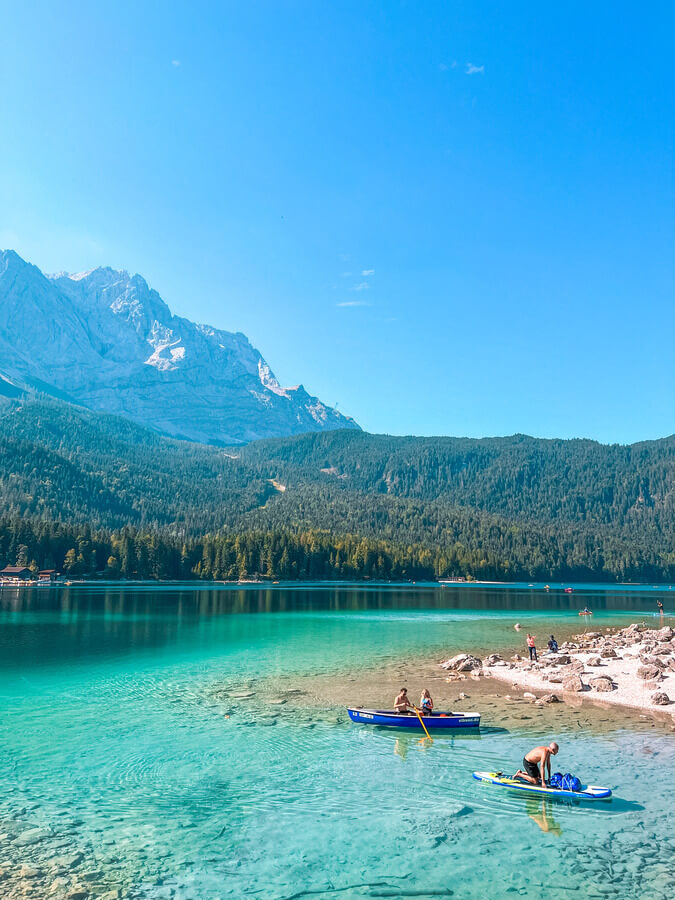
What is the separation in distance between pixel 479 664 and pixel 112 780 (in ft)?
128

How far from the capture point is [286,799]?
983 inches

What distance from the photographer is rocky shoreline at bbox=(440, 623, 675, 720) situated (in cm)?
4428

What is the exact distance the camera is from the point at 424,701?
121ft

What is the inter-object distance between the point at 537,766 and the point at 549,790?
117cm

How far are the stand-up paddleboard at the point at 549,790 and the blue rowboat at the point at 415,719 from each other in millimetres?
8562

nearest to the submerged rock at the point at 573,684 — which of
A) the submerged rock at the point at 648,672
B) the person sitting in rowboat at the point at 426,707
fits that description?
the submerged rock at the point at 648,672

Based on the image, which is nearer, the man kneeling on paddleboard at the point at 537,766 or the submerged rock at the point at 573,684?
the man kneeling on paddleboard at the point at 537,766

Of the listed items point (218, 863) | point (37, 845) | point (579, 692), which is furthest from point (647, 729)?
point (37, 845)

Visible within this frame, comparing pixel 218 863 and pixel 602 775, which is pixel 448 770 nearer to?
pixel 602 775

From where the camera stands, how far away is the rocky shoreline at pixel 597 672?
44281 millimetres

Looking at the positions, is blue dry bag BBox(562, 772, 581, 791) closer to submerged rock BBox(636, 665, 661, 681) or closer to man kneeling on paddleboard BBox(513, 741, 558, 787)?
man kneeling on paddleboard BBox(513, 741, 558, 787)

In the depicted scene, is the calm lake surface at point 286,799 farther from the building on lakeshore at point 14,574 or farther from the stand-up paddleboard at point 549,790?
the building on lakeshore at point 14,574

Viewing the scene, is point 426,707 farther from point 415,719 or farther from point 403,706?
point 403,706

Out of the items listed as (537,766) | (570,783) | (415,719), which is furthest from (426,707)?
(570,783)
